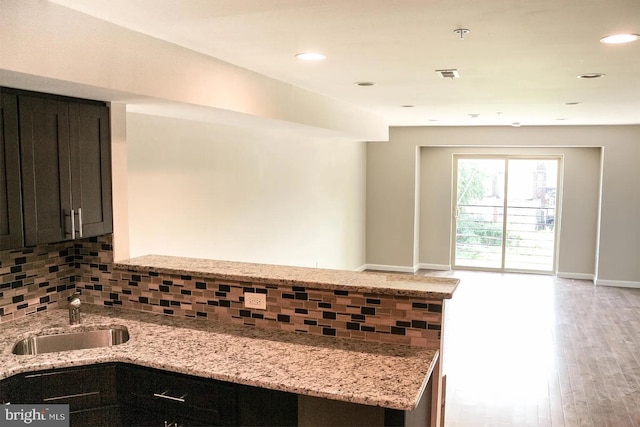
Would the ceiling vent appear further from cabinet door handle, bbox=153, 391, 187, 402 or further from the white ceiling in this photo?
cabinet door handle, bbox=153, 391, 187, 402

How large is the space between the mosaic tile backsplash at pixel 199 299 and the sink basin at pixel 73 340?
0.29m

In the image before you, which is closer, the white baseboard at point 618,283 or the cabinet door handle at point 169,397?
the cabinet door handle at point 169,397

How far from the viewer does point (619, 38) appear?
2.66 meters

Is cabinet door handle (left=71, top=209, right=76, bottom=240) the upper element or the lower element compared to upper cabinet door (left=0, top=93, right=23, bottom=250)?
lower

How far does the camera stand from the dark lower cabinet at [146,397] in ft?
7.04

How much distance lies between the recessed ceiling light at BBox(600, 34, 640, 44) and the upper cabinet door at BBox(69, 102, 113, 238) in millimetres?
2678

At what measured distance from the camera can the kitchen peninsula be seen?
211 centimetres

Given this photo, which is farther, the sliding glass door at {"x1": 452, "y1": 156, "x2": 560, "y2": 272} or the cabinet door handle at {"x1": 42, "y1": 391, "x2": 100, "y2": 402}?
the sliding glass door at {"x1": 452, "y1": 156, "x2": 560, "y2": 272}

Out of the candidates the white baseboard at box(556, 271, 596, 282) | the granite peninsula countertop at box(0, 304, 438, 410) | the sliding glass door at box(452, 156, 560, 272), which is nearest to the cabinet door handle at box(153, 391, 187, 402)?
the granite peninsula countertop at box(0, 304, 438, 410)

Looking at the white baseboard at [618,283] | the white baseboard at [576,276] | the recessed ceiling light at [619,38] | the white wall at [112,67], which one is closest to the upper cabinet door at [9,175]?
the white wall at [112,67]

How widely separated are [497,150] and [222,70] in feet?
22.5

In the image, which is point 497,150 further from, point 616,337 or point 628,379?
point 628,379

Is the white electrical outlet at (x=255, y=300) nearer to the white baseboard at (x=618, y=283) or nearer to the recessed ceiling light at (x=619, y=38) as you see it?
the recessed ceiling light at (x=619, y=38)

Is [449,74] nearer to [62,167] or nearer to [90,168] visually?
[90,168]
